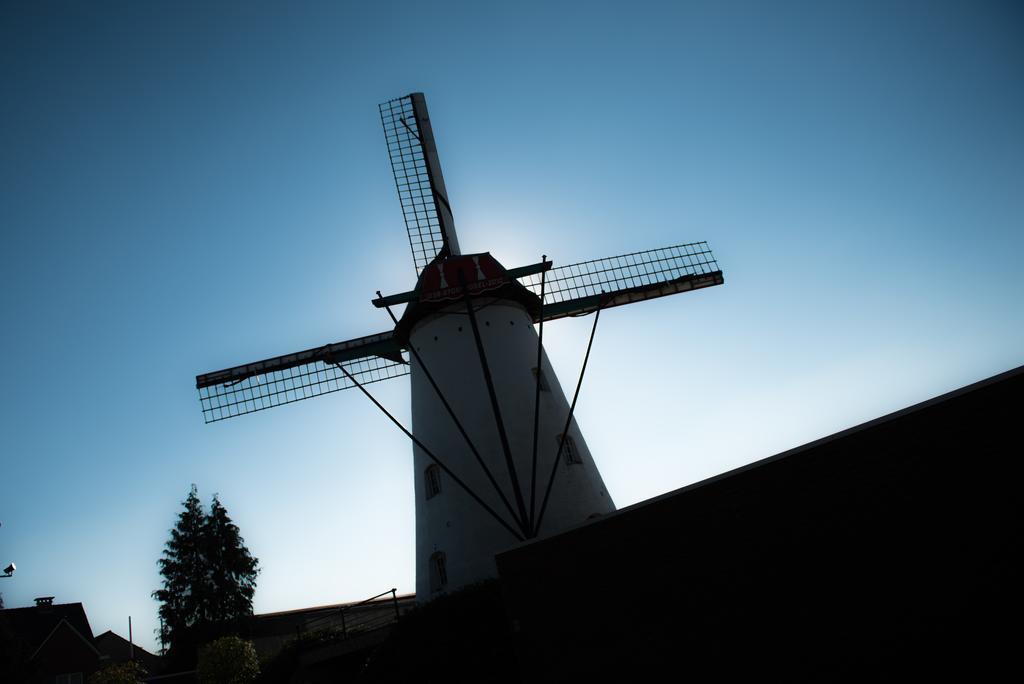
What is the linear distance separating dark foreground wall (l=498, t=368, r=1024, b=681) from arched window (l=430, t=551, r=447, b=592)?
468 centimetres

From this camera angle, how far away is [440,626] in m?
13.7

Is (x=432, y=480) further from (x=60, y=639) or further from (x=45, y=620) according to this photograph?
(x=45, y=620)

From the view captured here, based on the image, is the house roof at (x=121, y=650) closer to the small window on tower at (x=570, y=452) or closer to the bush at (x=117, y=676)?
the bush at (x=117, y=676)

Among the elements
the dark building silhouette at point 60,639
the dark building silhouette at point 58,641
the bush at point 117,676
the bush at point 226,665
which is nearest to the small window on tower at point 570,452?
the bush at point 226,665

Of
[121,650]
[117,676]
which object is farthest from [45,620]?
[117,676]

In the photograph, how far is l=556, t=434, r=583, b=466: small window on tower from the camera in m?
17.3

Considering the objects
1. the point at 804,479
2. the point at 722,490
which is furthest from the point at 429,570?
the point at 804,479

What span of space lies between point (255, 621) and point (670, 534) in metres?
30.7

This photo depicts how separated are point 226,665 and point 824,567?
21.7 meters

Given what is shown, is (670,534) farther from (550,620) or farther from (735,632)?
(550,620)

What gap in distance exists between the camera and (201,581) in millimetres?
34156

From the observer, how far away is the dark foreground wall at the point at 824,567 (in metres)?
9.39

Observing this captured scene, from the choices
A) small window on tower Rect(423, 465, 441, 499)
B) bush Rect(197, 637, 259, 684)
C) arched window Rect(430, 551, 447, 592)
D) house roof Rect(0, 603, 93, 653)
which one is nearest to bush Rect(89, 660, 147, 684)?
bush Rect(197, 637, 259, 684)

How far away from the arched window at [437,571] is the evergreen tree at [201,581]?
71.2 feet
